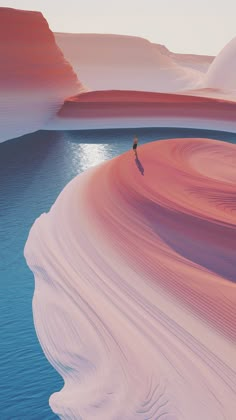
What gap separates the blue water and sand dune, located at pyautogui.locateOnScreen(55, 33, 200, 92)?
3855 cm

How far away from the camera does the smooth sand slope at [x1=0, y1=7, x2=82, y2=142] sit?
970 inches

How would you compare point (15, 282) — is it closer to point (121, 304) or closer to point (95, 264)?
point (95, 264)

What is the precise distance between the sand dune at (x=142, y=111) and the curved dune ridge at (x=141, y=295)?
1467 cm

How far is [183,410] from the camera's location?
580 cm

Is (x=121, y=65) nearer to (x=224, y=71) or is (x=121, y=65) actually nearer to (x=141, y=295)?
(x=224, y=71)

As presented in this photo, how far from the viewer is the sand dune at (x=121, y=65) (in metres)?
63.2

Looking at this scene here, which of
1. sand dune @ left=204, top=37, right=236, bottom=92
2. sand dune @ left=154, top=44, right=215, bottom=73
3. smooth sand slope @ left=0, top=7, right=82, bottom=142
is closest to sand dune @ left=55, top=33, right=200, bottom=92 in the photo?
sand dune @ left=204, top=37, right=236, bottom=92

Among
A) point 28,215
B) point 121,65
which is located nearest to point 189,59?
point 121,65

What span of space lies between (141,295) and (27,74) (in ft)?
68.8

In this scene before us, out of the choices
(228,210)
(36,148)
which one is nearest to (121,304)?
(228,210)

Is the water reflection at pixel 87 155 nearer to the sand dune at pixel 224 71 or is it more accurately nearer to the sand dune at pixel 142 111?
→ the sand dune at pixel 142 111

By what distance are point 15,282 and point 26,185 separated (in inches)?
293

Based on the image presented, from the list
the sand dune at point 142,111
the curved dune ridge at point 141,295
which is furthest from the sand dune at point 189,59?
the curved dune ridge at point 141,295

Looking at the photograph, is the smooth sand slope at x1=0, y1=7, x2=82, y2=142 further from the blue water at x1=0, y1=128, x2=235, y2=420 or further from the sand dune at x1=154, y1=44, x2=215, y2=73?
the sand dune at x1=154, y1=44, x2=215, y2=73
